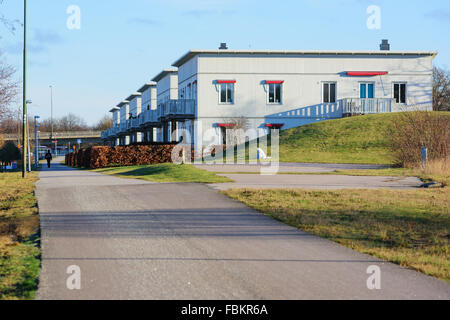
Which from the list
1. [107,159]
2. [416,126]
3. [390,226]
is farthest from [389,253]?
[107,159]

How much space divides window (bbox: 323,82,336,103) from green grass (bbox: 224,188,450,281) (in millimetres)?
32421

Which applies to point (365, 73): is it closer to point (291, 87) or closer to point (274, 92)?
point (291, 87)

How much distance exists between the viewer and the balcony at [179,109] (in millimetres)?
47184

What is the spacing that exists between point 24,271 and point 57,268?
1.32 ft

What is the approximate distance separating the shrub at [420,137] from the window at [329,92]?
66.6 ft

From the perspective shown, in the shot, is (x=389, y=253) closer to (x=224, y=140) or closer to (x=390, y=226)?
(x=390, y=226)

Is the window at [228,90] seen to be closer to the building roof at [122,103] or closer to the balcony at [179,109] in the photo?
the balcony at [179,109]

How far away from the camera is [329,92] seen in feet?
159

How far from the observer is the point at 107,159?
125ft

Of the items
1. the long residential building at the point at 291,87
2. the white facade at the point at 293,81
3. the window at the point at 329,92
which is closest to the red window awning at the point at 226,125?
the long residential building at the point at 291,87

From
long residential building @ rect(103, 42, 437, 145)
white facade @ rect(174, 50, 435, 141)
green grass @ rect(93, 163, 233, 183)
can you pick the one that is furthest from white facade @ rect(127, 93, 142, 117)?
green grass @ rect(93, 163, 233, 183)

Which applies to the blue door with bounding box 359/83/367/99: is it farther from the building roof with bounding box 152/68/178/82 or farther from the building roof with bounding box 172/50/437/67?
the building roof with bounding box 152/68/178/82

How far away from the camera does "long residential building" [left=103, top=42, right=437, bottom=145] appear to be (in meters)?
47.8
